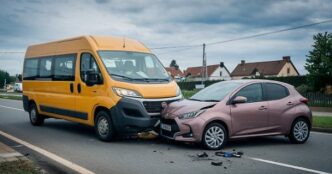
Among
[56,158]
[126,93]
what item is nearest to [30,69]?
[126,93]

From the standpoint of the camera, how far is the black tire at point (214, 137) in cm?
907

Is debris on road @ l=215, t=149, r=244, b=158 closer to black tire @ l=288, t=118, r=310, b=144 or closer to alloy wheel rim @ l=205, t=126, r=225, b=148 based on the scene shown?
alloy wheel rim @ l=205, t=126, r=225, b=148

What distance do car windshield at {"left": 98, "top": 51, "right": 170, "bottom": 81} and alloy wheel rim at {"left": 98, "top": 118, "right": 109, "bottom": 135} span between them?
3.55 feet

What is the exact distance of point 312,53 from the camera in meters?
26.6

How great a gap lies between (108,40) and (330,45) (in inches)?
731

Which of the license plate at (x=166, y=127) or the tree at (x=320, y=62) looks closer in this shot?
the license plate at (x=166, y=127)

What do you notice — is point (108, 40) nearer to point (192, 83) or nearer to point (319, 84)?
point (319, 84)

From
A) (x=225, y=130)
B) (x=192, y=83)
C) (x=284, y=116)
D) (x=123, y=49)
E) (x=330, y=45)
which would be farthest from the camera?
(x=192, y=83)

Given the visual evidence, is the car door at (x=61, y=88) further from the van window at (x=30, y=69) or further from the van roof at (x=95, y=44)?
the van window at (x=30, y=69)

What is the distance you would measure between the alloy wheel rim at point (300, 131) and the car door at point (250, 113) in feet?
3.16

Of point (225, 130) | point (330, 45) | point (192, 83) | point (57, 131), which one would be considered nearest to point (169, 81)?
point (225, 130)

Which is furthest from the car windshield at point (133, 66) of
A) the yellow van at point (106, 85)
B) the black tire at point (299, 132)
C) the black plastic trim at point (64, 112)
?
the black tire at point (299, 132)

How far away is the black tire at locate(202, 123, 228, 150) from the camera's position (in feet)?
29.8

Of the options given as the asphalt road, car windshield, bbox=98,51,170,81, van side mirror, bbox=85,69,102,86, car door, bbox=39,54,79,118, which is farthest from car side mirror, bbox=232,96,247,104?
car door, bbox=39,54,79,118
